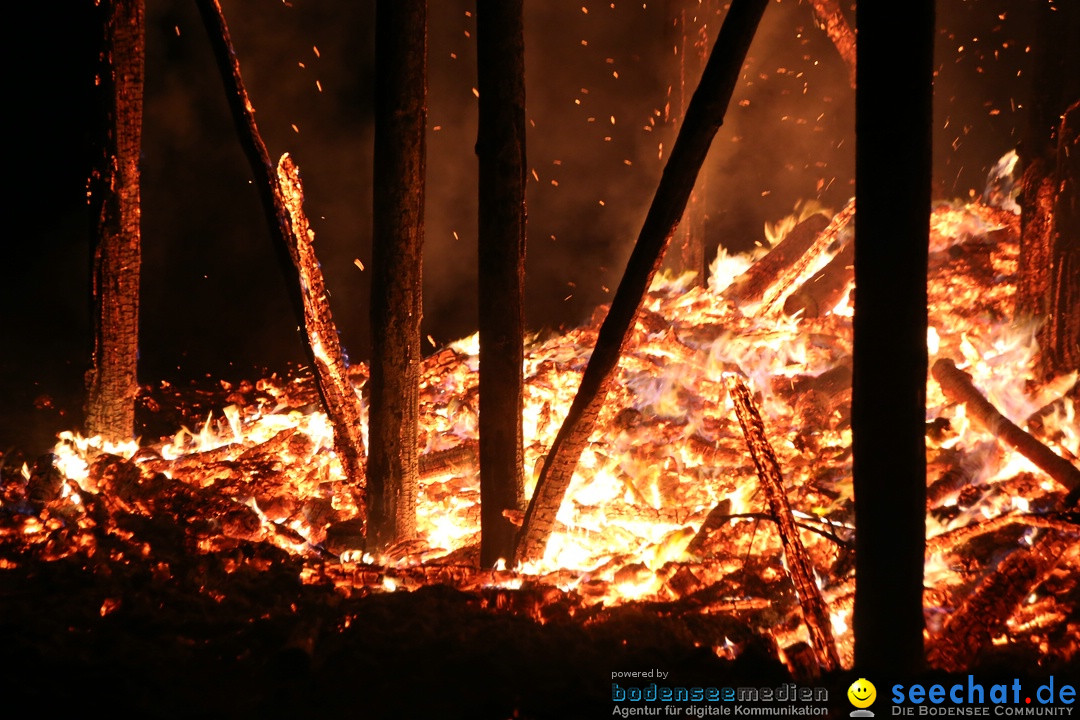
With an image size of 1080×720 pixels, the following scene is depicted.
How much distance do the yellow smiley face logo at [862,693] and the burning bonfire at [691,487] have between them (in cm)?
35

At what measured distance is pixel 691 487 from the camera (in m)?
4.93

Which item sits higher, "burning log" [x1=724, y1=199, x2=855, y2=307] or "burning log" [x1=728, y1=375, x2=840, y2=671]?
"burning log" [x1=724, y1=199, x2=855, y2=307]

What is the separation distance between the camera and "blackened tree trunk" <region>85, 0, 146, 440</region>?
5.00 m

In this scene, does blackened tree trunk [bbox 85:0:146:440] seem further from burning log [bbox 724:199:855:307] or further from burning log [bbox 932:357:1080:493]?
burning log [bbox 932:357:1080:493]

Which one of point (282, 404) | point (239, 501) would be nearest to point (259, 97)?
point (282, 404)

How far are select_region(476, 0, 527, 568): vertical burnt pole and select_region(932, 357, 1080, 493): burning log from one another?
2.96 m

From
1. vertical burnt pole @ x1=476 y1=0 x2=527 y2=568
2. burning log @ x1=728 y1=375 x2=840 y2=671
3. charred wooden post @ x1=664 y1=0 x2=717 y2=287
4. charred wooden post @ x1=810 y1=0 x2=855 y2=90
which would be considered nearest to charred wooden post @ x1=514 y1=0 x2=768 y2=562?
vertical burnt pole @ x1=476 y1=0 x2=527 y2=568

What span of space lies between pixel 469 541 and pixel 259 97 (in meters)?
6.64

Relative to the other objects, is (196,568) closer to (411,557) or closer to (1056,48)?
(411,557)

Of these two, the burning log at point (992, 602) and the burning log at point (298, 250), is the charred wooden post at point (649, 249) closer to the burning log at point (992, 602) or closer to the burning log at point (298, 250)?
the burning log at point (298, 250)

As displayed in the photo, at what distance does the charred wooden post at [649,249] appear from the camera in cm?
298

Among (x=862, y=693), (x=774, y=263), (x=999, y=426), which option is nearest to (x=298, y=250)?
(x=862, y=693)

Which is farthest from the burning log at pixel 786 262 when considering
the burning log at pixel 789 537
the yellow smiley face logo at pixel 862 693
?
the yellow smiley face logo at pixel 862 693

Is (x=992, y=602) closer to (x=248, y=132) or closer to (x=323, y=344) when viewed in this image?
(x=323, y=344)
